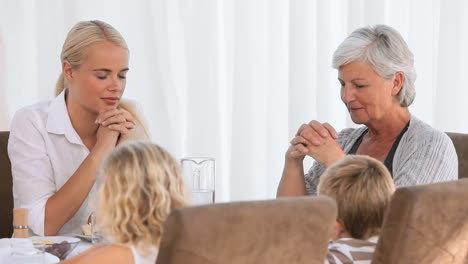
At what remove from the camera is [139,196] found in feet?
4.88

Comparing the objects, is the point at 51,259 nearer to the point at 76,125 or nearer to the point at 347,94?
the point at 76,125

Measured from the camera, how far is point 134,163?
1500 mm

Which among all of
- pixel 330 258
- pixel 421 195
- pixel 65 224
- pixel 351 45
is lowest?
pixel 65 224

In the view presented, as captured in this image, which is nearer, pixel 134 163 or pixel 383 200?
pixel 134 163

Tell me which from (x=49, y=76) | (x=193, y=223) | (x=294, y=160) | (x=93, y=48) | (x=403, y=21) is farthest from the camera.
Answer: (x=403, y=21)

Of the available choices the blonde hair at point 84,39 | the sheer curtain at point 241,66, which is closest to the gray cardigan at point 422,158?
the blonde hair at point 84,39

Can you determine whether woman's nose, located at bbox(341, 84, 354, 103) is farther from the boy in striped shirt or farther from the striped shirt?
the striped shirt

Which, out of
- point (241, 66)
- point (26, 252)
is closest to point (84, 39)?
point (26, 252)

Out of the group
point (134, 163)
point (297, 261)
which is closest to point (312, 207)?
point (297, 261)

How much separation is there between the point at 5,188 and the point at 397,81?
148 centimetres

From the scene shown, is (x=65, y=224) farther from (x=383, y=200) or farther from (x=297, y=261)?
(x=297, y=261)

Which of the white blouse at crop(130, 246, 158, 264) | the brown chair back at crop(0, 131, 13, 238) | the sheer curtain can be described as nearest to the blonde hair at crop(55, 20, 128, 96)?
the brown chair back at crop(0, 131, 13, 238)

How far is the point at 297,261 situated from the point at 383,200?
45 centimetres

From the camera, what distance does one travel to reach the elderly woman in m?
2.45
